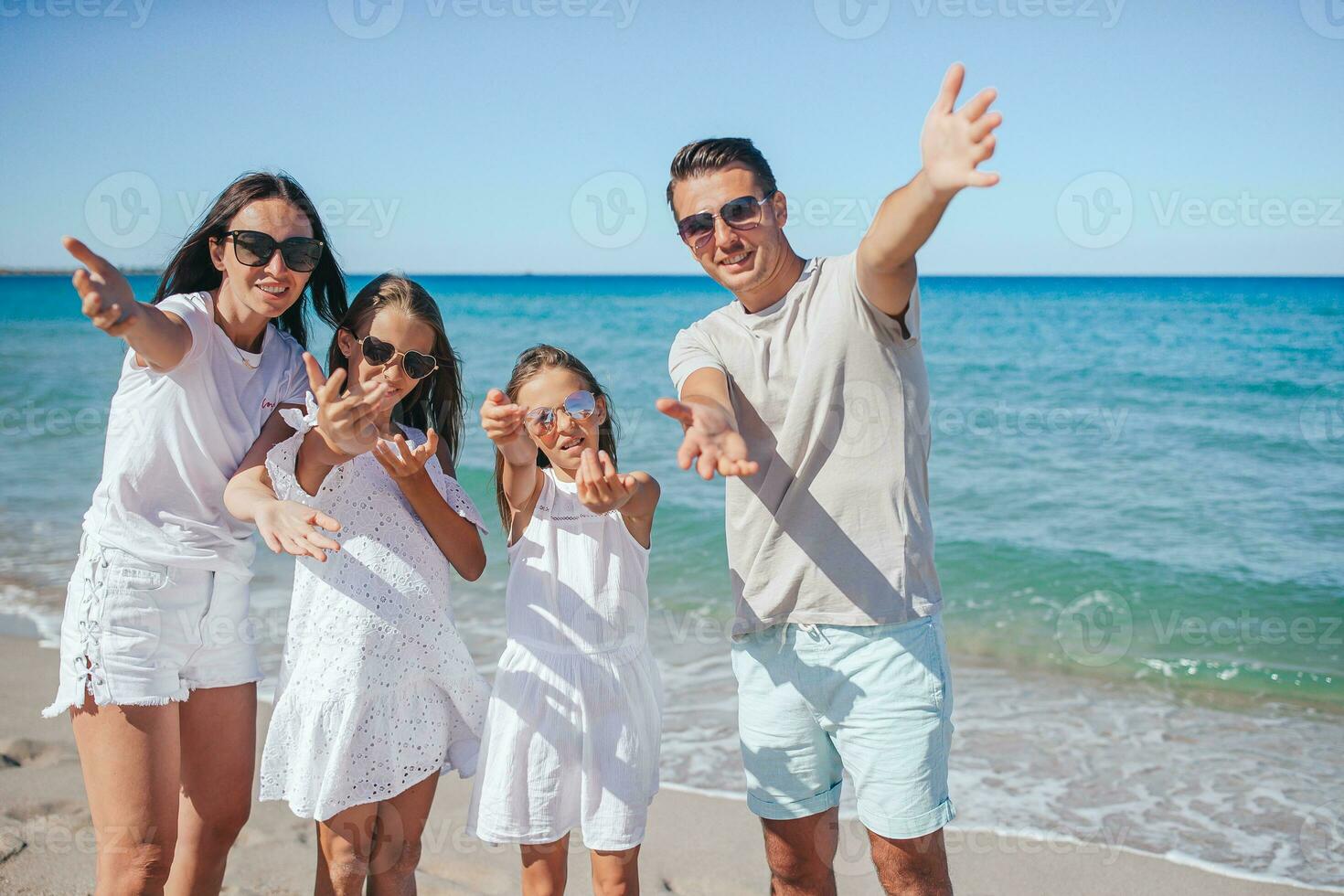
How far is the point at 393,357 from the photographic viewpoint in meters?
2.93

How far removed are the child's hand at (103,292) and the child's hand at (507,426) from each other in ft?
2.84

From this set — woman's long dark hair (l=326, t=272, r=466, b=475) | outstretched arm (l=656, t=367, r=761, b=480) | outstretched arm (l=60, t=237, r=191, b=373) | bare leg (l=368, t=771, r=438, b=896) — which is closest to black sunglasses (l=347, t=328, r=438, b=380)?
woman's long dark hair (l=326, t=272, r=466, b=475)

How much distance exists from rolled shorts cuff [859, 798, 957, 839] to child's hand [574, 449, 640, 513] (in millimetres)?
1039

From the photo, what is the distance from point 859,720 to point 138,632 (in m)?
1.95

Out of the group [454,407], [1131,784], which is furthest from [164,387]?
[1131,784]

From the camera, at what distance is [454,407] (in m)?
3.36

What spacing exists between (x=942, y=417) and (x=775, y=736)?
15.0 metres

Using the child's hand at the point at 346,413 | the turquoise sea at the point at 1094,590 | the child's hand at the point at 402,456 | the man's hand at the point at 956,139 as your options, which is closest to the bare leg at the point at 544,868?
the child's hand at the point at 402,456

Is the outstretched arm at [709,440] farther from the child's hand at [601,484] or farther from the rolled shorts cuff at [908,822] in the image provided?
the rolled shorts cuff at [908,822]

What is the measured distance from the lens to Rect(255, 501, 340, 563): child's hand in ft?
8.19

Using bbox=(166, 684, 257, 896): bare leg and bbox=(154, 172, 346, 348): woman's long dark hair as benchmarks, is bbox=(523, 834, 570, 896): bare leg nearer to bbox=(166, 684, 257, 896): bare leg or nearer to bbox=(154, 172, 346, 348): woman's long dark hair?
bbox=(166, 684, 257, 896): bare leg

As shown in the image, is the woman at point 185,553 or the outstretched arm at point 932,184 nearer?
the outstretched arm at point 932,184

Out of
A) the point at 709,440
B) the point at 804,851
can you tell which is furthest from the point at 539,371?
the point at 804,851

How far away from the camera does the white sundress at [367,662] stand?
281cm
